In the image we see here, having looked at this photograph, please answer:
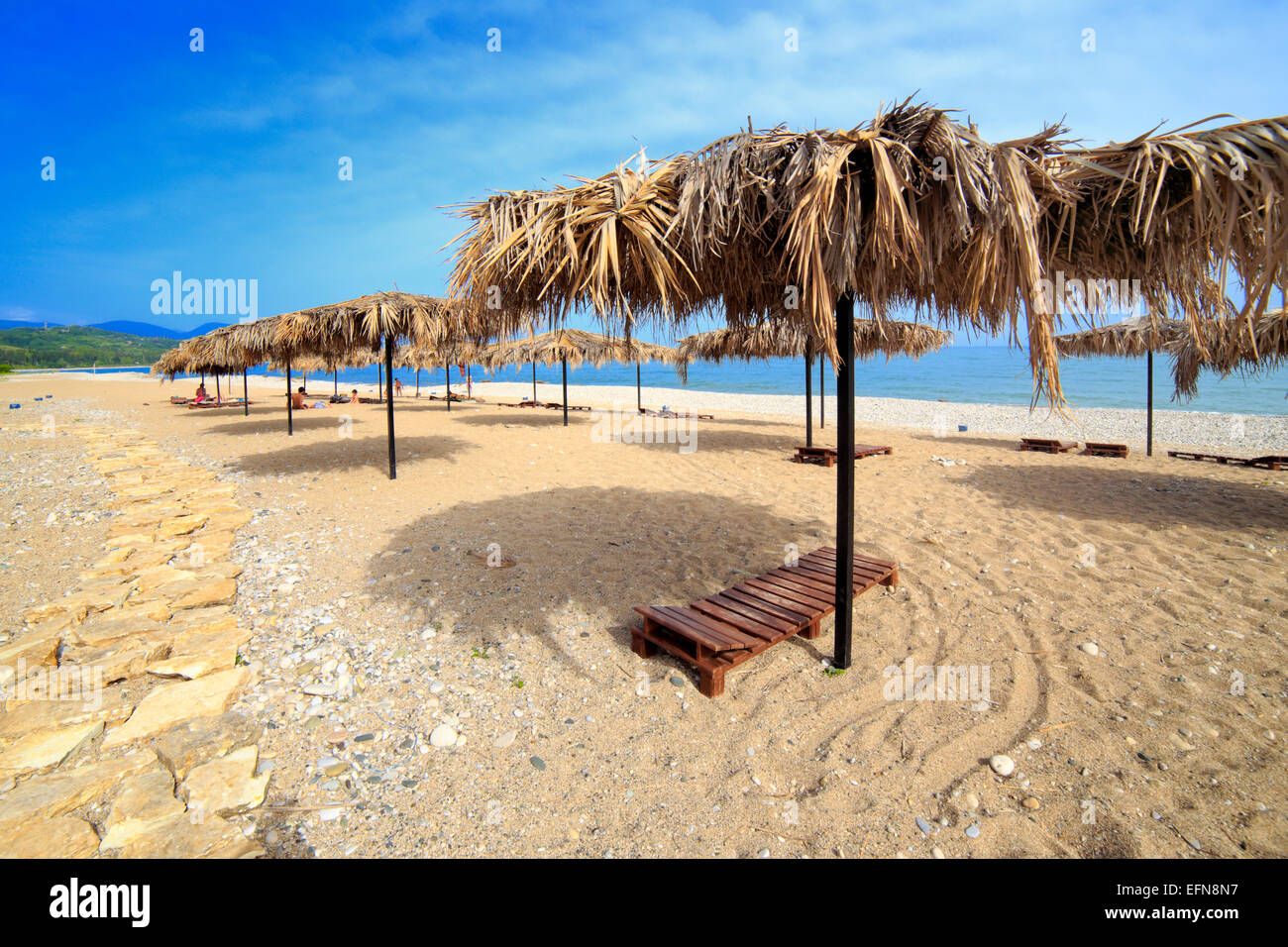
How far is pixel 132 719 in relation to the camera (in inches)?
97.0

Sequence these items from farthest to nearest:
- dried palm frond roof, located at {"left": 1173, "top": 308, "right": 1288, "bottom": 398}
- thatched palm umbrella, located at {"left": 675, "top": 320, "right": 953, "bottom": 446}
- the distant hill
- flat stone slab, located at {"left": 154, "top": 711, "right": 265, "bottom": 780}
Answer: the distant hill, thatched palm umbrella, located at {"left": 675, "top": 320, "right": 953, "bottom": 446}, dried palm frond roof, located at {"left": 1173, "top": 308, "right": 1288, "bottom": 398}, flat stone slab, located at {"left": 154, "top": 711, "right": 265, "bottom": 780}

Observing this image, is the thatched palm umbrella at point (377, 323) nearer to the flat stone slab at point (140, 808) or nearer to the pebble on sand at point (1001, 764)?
the flat stone slab at point (140, 808)

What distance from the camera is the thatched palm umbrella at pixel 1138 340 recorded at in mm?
9484

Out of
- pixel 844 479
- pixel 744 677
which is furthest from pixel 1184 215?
pixel 744 677

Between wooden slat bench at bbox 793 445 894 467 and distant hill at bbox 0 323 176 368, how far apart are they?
9544 cm

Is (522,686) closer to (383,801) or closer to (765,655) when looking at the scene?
(383,801)

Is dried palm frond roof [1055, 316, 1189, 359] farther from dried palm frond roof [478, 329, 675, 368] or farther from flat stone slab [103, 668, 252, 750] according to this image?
flat stone slab [103, 668, 252, 750]

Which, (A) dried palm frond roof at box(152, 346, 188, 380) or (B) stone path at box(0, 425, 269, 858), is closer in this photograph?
(B) stone path at box(0, 425, 269, 858)

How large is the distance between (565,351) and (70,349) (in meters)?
133

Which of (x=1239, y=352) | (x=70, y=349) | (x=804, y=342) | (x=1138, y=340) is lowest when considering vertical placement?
(x=1239, y=352)

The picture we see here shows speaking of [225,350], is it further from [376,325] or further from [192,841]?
[192,841]

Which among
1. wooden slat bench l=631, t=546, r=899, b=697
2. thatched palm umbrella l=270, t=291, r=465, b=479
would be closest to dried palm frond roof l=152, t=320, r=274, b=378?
thatched palm umbrella l=270, t=291, r=465, b=479

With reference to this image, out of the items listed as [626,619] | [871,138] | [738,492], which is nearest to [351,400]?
[738,492]

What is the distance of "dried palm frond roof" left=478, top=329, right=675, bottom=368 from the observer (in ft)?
49.4
